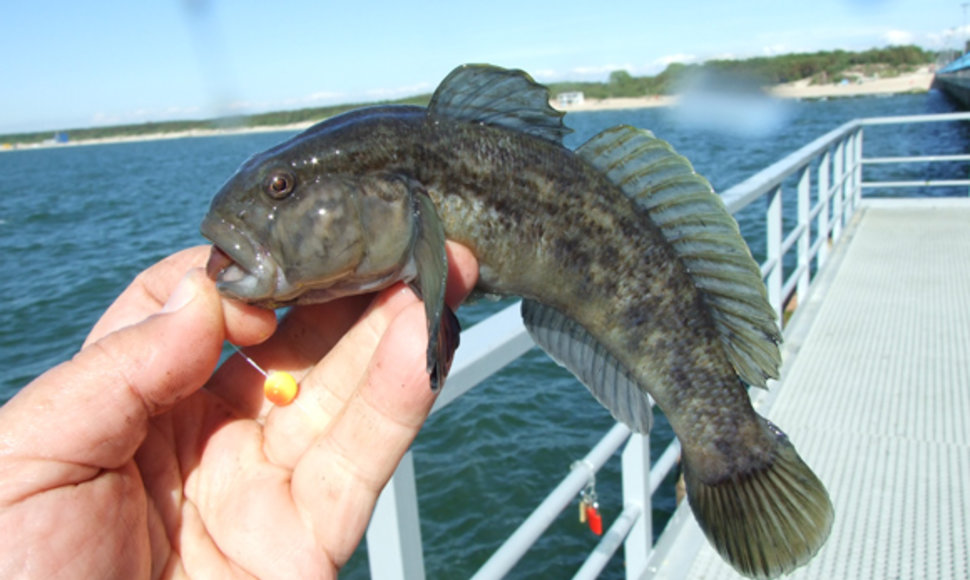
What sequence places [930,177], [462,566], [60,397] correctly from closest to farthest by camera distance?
[60,397], [462,566], [930,177]

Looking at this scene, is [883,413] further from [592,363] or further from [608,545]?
[592,363]

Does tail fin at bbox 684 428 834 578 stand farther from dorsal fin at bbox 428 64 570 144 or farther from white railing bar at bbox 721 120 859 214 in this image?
white railing bar at bbox 721 120 859 214

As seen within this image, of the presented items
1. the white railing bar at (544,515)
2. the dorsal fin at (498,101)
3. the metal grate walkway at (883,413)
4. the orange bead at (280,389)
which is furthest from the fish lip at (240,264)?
the metal grate walkway at (883,413)

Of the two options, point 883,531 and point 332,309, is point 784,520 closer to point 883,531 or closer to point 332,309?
point 332,309

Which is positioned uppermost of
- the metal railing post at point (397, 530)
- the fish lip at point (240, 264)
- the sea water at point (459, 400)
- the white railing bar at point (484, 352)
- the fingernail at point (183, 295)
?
the fish lip at point (240, 264)

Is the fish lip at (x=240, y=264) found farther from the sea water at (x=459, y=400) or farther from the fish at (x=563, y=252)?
the sea water at (x=459, y=400)

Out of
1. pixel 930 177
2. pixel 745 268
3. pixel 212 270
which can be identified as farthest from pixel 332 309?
pixel 930 177

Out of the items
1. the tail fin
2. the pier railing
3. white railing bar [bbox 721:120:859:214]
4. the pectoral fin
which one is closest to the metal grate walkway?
the pier railing

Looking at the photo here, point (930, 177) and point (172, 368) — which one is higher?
point (172, 368)
